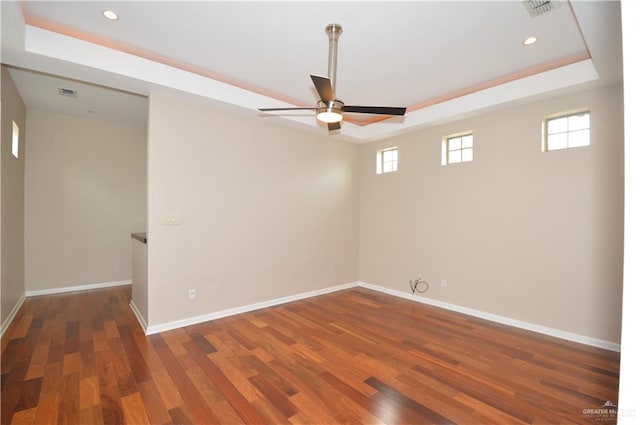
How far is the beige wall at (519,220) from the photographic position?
10.3 feet

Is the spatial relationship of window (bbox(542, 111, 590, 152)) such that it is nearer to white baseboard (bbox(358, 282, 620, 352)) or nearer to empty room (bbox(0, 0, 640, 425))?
empty room (bbox(0, 0, 640, 425))

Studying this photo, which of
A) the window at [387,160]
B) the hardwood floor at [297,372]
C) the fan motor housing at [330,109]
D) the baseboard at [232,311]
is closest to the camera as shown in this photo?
the hardwood floor at [297,372]

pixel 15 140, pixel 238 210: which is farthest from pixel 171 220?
pixel 15 140

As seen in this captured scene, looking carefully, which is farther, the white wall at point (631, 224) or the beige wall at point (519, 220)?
the beige wall at point (519, 220)

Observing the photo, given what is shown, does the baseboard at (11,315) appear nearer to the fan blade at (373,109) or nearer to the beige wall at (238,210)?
the beige wall at (238,210)

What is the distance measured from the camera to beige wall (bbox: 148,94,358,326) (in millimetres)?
3543

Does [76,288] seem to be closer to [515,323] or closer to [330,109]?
[330,109]

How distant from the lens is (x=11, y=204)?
3764 mm

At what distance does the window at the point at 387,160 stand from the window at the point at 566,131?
2.19 meters

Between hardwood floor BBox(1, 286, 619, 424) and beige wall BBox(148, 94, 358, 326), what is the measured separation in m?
0.56

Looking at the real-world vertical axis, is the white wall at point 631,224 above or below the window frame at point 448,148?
below

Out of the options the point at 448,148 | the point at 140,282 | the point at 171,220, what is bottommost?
the point at 140,282

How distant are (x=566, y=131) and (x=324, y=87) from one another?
3.12 metres

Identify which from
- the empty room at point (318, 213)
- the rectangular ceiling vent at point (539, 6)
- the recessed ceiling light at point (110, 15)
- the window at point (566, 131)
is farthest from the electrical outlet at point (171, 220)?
the window at point (566, 131)
